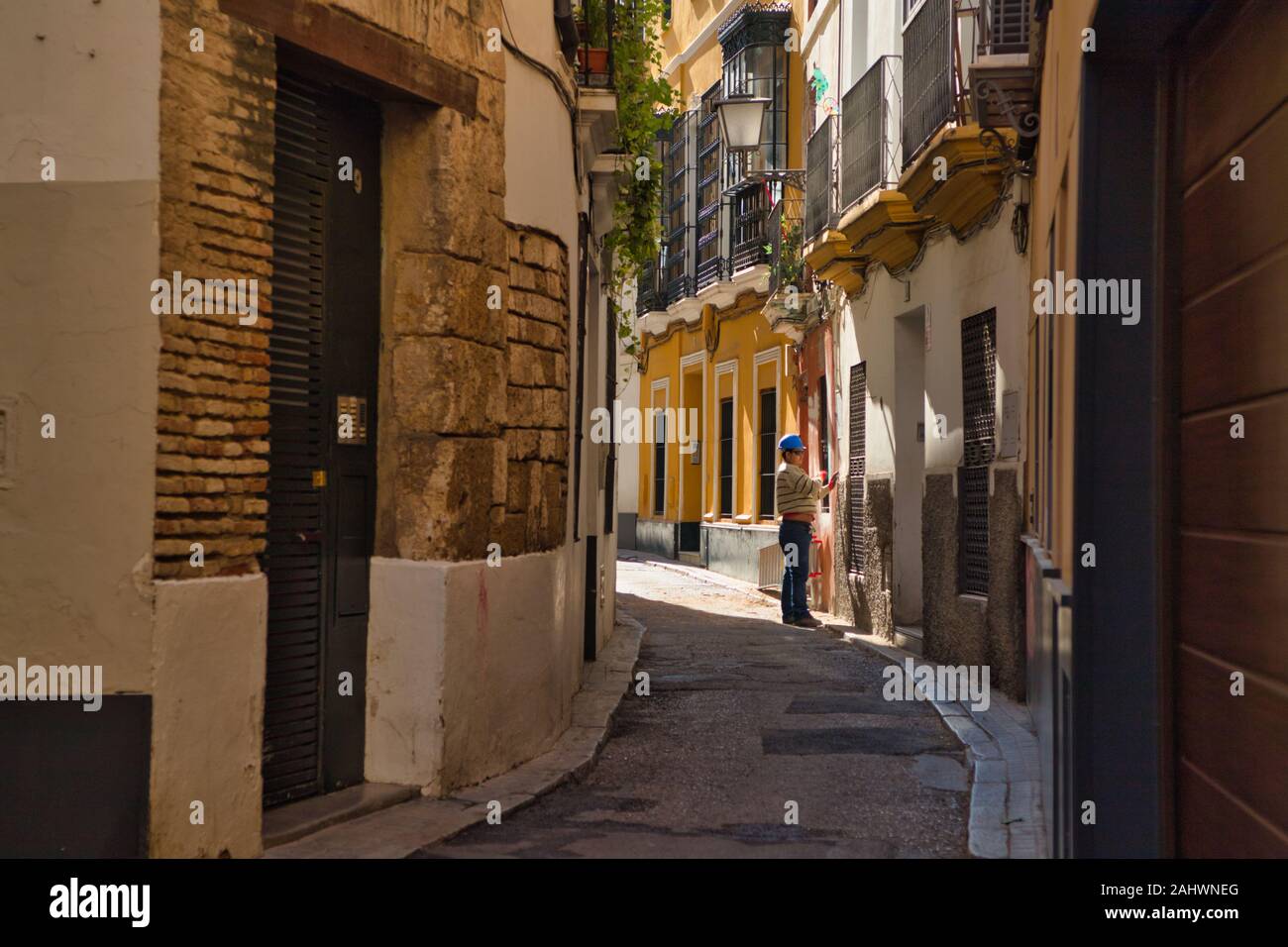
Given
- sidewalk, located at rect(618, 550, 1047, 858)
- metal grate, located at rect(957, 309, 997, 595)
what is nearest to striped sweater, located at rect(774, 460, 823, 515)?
sidewalk, located at rect(618, 550, 1047, 858)

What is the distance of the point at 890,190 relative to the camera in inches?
515

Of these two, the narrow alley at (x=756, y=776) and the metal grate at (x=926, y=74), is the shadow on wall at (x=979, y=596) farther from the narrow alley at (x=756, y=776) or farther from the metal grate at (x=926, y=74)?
the metal grate at (x=926, y=74)

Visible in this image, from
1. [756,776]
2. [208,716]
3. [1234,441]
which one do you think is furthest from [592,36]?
[1234,441]

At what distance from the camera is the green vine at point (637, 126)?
11.4 meters

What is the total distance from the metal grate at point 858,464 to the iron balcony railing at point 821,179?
1496mm

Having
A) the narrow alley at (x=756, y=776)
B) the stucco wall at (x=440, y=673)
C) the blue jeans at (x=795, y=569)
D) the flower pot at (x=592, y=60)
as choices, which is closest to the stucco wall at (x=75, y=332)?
the narrow alley at (x=756, y=776)

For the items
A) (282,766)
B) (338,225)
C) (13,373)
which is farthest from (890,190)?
(13,373)

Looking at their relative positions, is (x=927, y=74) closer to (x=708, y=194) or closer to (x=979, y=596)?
(x=979, y=596)

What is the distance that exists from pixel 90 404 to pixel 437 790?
2.50m

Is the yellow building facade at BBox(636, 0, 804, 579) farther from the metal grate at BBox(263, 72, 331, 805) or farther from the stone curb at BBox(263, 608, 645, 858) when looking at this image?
the metal grate at BBox(263, 72, 331, 805)

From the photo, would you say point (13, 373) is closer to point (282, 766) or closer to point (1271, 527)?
point (282, 766)

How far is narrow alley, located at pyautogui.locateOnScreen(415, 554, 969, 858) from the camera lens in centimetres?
630

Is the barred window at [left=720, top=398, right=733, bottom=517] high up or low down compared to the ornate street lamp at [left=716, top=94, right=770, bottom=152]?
down

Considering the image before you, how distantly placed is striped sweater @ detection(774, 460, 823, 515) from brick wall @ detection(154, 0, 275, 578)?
10136mm
